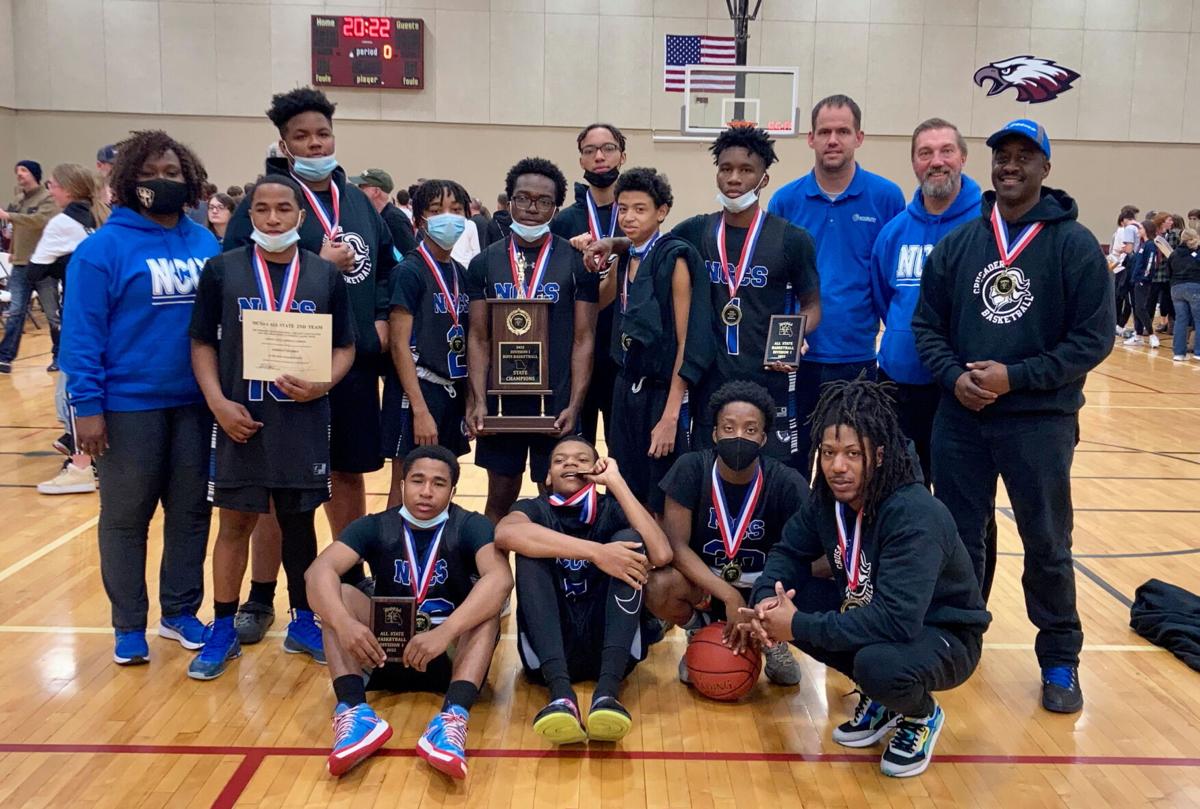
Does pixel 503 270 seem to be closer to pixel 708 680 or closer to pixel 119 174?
pixel 119 174

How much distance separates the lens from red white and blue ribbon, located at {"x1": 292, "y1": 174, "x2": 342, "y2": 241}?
14.4ft

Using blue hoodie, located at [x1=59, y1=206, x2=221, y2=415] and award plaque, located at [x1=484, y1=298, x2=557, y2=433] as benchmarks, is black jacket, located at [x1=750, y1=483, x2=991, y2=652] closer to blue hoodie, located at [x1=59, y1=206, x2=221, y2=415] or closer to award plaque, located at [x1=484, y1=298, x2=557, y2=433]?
award plaque, located at [x1=484, y1=298, x2=557, y2=433]

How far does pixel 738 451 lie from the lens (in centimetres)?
408

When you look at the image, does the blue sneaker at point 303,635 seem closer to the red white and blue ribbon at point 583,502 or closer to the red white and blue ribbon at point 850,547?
the red white and blue ribbon at point 583,502

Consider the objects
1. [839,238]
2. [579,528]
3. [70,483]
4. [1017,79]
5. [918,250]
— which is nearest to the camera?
[579,528]

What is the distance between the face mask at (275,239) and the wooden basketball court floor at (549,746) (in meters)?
1.76

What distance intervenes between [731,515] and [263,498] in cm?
192

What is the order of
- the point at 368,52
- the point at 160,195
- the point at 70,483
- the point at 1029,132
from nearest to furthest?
the point at 1029,132 → the point at 160,195 → the point at 70,483 → the point at 368,52

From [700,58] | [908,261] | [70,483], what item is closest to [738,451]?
[908,261]

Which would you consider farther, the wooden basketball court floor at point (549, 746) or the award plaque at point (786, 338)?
the award plaque at point (786, 338)

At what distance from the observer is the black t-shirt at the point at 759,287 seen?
4.50 meters

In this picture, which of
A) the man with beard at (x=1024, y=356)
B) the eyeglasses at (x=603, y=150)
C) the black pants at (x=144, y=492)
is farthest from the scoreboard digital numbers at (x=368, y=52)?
the man with beard at (x=1024, y=356)

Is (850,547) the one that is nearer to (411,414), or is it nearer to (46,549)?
(411,414)

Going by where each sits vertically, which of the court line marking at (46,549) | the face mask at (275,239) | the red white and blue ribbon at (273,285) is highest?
the face mask at (275,239)
